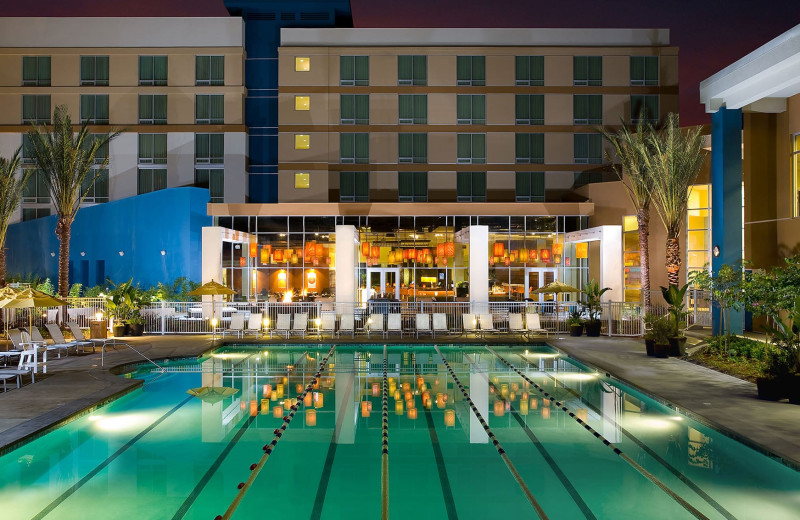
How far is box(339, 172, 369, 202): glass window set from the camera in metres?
37.7

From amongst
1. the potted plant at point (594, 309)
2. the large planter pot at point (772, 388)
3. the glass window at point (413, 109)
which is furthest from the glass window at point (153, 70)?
the large planter pot at point (772, 388)

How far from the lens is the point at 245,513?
8039 millimetres

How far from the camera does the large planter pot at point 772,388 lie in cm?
1195

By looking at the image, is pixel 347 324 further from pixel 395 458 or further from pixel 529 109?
pixel 529 109

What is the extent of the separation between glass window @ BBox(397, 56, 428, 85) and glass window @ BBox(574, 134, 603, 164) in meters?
9.67

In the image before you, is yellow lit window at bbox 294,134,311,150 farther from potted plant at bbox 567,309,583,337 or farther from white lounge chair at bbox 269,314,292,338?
potted plant at bbox 567,309,583,337

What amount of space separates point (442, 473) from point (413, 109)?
30905mm

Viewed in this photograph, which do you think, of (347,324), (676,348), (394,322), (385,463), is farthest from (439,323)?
(385,463)

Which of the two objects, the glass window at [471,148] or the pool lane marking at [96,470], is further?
the glass window at [471,148]

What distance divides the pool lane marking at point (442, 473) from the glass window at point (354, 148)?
26.8 metres

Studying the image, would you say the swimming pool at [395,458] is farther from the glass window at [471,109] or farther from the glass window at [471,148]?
the glass window at [471,109]

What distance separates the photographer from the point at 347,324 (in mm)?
23328

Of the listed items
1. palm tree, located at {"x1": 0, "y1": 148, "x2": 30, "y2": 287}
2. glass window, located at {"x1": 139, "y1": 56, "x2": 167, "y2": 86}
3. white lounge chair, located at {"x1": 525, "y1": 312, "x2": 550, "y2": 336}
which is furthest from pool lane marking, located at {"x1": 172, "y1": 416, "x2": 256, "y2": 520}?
glass window, located at {"x1": 139, "y1": 56, "x2": 167, "y2": 86}

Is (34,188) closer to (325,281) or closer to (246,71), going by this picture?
(246,71)
